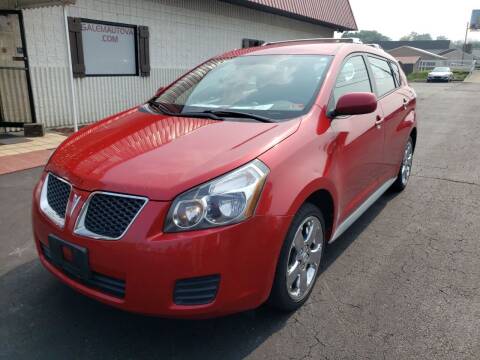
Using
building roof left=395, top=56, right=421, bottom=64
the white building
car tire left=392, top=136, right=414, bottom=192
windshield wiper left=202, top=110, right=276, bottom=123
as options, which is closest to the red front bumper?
windshield wiper left=202, top=110, right=276, bottom=123

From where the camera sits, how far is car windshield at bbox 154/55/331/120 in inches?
118

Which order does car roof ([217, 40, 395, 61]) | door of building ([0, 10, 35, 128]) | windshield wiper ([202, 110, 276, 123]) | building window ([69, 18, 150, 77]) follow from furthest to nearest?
building window ([69, 18, 150, 77]) → door of building ([0, 10, 35, 128]) → car roof ([217, 40, 395, 61]) → windshield wiper ([202, 110, 276, 123])

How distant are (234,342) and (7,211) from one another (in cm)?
319

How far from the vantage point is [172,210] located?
2051 mm

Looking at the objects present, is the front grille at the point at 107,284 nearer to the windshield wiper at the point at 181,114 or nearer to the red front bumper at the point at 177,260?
the red front bumper at the point at 177,260

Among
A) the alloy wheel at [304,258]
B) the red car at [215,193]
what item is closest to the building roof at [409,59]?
the red car at [215,193]

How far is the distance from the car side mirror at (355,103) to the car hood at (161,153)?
0.41 m

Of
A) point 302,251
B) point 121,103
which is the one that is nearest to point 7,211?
point 302,251

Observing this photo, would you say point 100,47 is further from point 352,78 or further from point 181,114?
point 352,78

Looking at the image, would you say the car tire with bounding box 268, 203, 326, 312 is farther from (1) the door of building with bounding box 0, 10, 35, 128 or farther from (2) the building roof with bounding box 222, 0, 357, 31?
(2) the building roof with bounding box 222, 0, 357, 31

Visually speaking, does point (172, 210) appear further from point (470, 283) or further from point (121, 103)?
point (121, 103)

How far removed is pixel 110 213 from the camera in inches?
83.9

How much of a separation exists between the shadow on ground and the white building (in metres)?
5.89

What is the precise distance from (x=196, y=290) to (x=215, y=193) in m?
0.50
